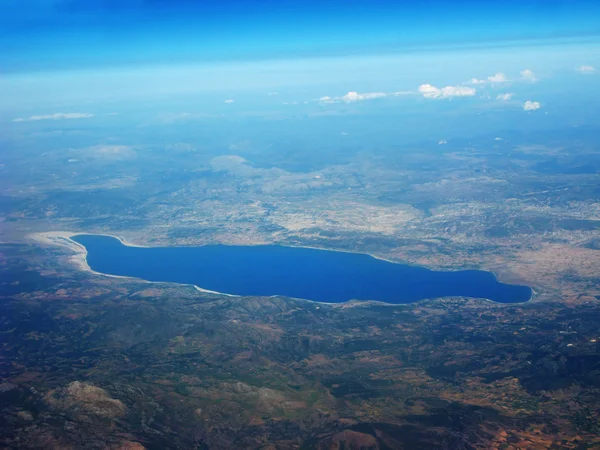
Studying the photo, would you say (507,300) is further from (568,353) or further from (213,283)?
(213,283)

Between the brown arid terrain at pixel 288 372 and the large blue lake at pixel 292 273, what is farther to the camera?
the large blue lake at pixel 292 273

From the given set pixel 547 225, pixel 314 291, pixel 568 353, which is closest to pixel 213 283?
pixel 314 291

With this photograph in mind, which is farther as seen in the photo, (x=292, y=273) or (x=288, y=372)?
(x=292, y=273)

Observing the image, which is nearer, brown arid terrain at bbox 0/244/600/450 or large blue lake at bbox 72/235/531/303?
brown arid terrain at bbox 0/244/600/450
